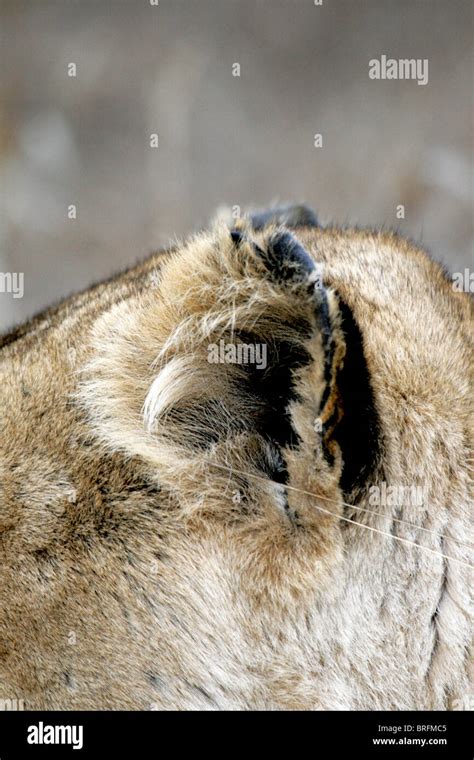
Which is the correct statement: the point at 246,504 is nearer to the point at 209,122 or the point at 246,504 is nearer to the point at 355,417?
the point at 355,417

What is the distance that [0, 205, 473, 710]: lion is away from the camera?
1.61 m

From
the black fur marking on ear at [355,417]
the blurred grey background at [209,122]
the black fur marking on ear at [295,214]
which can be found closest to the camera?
the black fur marking on ear at [355,417]

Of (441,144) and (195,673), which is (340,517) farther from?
(441,144)

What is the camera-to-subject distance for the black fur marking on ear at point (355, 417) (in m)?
1.56

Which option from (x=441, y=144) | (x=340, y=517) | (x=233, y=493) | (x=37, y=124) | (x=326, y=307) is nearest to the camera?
(x=326, y=307)

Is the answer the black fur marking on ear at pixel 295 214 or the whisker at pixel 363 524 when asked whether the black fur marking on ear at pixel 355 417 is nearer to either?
the whisker at pixel 363 524

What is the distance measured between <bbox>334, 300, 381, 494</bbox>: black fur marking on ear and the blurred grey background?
4.61 metres

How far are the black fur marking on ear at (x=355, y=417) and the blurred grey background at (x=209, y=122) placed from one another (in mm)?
4614

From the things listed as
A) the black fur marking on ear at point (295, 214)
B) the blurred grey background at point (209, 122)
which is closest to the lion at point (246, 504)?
the black fur marking on ear at point (295, 214)

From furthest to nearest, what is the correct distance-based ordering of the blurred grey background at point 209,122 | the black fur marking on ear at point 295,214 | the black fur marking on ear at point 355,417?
the blurred grey background at point 209,122
the black fur marking on ear at point 295,214
the black fur marking on ear at point 355,417

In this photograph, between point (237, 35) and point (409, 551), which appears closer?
point (409, 551)

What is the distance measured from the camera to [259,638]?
1706 millimetres


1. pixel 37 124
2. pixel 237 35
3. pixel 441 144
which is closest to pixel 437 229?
pixel 441 144
